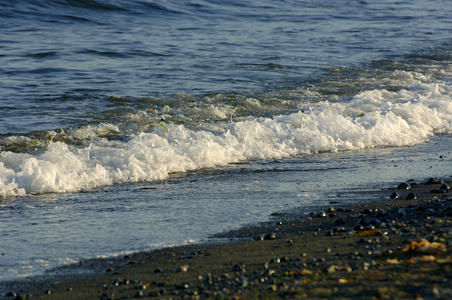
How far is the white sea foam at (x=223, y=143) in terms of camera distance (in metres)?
6.22

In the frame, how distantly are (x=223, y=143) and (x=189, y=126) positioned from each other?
111cm

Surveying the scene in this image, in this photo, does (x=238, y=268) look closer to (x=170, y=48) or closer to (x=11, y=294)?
→ (x=11, y=294)

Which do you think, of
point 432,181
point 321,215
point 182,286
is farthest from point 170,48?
point 182,286

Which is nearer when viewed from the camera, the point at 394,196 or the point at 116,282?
the point at 116,282

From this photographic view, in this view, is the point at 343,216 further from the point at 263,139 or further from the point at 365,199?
the point at 263,139

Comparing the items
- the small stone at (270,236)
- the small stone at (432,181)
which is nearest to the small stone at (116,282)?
the small stone at (270,236)

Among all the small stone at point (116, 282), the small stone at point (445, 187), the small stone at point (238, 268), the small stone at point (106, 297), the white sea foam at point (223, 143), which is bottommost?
the white sea foam at point (223, 143)

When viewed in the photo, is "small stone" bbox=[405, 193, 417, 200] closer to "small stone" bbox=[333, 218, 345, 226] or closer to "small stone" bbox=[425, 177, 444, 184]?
"small stone" bbox=[425, 177, 444, 184]

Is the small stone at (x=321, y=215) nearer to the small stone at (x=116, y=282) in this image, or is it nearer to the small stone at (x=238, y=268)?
the small stone at (x=238, y=268)

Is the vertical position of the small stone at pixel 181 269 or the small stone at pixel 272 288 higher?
the small stone at pixel 272 288

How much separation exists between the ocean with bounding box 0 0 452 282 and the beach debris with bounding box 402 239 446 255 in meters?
1.45

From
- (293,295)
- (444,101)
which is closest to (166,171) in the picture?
(293,295)

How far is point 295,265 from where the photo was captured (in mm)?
3637

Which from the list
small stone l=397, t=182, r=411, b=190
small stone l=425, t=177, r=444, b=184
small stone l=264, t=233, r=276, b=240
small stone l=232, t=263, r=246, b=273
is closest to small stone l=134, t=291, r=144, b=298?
small stone l=232, t=263, r=246, b=273
